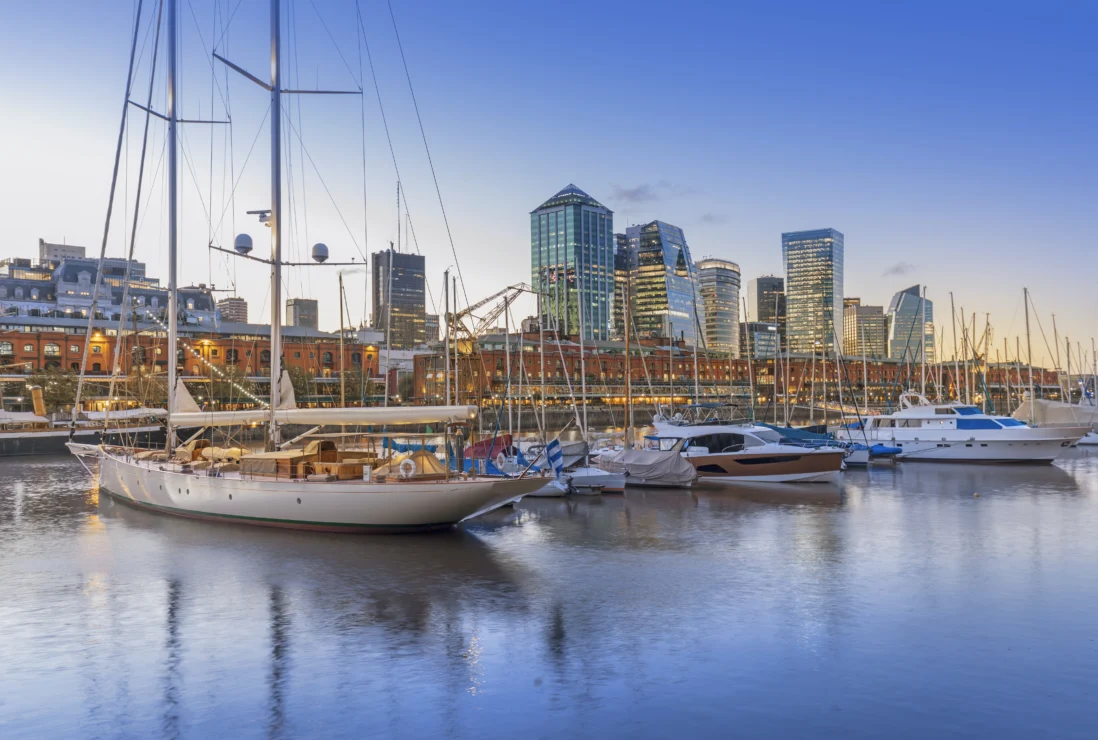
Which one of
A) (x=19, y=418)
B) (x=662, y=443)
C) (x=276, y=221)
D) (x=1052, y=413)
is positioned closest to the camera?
(x=276, y=221)

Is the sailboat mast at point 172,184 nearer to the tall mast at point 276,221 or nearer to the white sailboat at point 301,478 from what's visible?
the white sailboat at point 301,478

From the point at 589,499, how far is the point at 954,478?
914 inches

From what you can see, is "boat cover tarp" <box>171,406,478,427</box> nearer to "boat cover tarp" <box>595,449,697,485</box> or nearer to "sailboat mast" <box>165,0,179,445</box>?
"sailboat mast" <box>165,0,179,445</box>

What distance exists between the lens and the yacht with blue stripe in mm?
52375

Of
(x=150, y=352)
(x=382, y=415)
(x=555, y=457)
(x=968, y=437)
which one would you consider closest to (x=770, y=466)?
(x=555, y=457)

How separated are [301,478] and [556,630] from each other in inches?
487

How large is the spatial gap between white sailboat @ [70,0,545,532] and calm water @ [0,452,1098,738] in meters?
0.97

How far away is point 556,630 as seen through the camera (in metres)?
15.7

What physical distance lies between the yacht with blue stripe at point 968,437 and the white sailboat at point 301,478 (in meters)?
39.6

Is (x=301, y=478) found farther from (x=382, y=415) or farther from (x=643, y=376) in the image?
(x=643, y=376)

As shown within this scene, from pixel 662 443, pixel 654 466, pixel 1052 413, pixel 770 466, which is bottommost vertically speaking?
pixel 770 466

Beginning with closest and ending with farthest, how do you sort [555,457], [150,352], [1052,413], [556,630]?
1. [556,630]
2. [555,457]
3. [1052,413]
4. [150,352]

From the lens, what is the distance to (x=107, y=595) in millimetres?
19000

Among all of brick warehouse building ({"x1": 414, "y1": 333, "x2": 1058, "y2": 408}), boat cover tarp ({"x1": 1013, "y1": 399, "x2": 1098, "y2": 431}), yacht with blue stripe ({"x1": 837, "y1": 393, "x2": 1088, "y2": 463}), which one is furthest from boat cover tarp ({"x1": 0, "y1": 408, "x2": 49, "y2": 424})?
boat cover tarp ({"x1": 1013, "y1": 399, "x2": 1098, "y2": 431})
